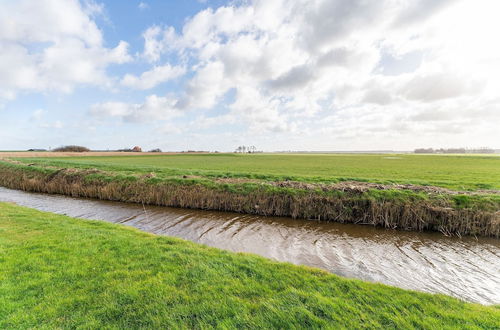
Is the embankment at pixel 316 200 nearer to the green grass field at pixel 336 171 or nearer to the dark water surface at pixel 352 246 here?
the dark water surface at pixel 352 246

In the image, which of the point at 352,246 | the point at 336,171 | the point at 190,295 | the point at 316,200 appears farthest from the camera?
the point at 336,171

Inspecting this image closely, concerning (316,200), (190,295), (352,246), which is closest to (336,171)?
(316,200)

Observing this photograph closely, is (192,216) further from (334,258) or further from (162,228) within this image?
(334,258)

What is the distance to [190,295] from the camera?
171 inches

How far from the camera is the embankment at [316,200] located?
11195 mm

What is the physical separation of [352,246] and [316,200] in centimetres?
425

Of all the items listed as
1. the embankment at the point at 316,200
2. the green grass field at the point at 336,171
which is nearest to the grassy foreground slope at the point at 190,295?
the embankment at the point at 316,200

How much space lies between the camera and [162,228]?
11.3 m

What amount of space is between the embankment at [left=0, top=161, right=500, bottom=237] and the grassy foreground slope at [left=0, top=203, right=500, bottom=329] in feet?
25.7

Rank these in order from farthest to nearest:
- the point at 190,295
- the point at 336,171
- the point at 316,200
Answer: the point at 336,171, the point at 316,200, the point at 190,295

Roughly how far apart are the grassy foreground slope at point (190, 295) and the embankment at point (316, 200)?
783 centimetres

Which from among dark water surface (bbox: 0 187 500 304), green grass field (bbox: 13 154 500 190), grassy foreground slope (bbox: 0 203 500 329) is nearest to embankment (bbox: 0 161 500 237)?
dark water surface (bbox: 0 187 500 304)

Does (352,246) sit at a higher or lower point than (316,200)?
lower

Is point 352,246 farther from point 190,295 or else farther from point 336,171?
point 336,171
